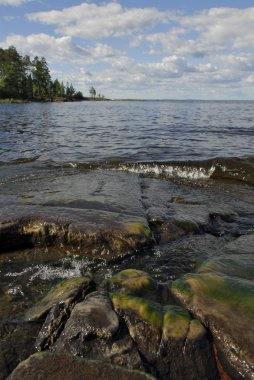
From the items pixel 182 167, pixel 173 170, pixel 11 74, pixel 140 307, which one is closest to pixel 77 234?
pixel 140 307

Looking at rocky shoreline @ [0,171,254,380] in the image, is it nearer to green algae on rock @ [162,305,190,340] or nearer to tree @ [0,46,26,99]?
green algae on rock @ [162,305,190,340]

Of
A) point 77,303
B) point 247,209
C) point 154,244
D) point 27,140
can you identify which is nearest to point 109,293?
point 77,303

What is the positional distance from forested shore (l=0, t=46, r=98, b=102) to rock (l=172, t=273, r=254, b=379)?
108379 mm

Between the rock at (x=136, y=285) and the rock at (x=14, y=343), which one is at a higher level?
the rock at (x=136, y=285)

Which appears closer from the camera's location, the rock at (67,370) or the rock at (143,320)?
the rock at (67,370)

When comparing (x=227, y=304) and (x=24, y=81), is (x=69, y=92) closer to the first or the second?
(x=24, y=81)

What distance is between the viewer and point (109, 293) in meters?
5.45

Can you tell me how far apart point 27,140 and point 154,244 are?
68.9 ft

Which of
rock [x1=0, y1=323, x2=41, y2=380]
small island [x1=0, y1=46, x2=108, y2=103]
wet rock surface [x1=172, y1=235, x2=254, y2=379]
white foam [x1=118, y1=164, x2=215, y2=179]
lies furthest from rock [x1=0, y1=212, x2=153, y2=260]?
small island [x1=0, y1=46, x2=108, y2=103]

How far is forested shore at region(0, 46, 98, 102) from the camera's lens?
356 ft

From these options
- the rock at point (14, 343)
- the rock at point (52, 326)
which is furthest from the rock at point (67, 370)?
the rock at point (52, 326)

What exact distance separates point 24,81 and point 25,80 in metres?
0.71

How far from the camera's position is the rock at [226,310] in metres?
4.46

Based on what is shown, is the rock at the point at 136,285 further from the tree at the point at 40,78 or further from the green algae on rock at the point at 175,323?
the tree at the point at 40,78
